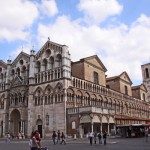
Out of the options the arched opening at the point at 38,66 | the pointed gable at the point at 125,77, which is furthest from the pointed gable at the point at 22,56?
the pointed gable at the point at 125,77

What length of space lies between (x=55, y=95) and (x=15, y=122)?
12.7 metres

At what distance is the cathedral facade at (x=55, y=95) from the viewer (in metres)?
40.4

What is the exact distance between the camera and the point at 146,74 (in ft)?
276

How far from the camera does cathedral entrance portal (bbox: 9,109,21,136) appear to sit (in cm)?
4831

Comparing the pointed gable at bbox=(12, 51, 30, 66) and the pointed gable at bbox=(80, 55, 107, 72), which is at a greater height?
the pointed gable at bbox=(12, 51, 30, 66)

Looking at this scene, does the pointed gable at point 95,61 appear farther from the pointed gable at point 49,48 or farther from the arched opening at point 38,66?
the arched opening at point 38,66

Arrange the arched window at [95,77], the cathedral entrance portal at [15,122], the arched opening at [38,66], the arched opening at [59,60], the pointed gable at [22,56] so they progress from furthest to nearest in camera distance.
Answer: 1. the arched window at [95,77]
2. the pointed gable at [22,56]
3. the cathedral entrance portal at [15,122]
4. the arched opening at [38,66]
5. the arched opening at [59,60]

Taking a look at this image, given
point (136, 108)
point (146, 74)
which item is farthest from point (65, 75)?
point (146, 74)

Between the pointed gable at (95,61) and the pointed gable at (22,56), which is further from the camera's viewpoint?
the pointed gable at (22,56)

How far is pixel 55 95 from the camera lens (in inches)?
1684

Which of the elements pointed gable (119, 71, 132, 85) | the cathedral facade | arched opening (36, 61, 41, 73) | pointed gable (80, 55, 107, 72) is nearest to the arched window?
the cathedral facade

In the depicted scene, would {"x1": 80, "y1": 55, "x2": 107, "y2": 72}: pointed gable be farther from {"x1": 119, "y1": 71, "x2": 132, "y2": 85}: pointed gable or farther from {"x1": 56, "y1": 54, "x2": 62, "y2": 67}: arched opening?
{"x1": 119, "y1": 71, "x2": 132, "y2": 85}: pointed gable

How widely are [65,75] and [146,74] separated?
50.1 m

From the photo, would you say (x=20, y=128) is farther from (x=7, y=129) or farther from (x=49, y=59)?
(x=49, y=59)
